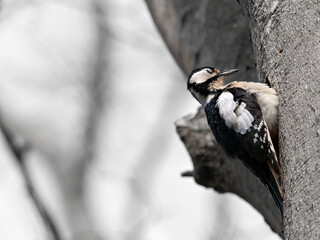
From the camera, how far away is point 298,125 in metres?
2.02

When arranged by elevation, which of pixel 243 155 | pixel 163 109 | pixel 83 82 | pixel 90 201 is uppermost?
pixel 243 155

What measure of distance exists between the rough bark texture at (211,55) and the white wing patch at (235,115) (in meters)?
0.38

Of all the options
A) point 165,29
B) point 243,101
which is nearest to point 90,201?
point 165,29

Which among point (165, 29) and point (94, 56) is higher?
point (165, 29)

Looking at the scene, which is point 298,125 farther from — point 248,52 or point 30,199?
point 30,199

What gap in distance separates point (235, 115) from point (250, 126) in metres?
0.10

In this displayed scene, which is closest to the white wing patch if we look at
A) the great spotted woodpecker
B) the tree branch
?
the great spotted woodpecker

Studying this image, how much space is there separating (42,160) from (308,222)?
401 cm

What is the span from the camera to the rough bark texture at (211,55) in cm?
315

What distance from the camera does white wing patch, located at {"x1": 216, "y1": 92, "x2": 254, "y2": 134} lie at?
2.73 metres

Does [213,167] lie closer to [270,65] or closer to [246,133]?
[246,133]

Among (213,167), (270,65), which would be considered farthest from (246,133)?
(213,167)

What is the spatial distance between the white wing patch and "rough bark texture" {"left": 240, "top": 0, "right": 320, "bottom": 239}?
18 cm

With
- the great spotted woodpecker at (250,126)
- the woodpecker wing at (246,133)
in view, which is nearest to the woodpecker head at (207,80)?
the great spotted woodpecker at (250,126)
